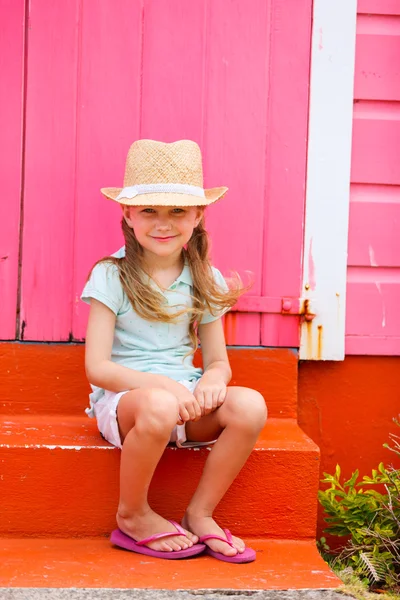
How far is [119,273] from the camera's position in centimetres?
300

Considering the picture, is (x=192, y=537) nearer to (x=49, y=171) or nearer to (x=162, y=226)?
(x=162, y=226)

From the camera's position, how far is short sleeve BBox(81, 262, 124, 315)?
2947 millimetres

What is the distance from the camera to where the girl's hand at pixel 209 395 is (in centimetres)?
279

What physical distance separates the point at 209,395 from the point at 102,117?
1.23m

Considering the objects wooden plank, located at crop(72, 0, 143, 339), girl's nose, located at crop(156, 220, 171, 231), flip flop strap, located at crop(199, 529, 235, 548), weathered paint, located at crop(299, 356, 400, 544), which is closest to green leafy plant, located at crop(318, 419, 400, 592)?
weathered paint, located at crop(299, 356, 400, 544)

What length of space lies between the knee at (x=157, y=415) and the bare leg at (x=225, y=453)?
208mm

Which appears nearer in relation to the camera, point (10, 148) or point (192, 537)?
point (192, 537)

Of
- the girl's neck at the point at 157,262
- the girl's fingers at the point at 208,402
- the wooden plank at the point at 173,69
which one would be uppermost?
the wooden plank at the point at 173,69

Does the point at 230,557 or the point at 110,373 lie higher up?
the point at 110,373

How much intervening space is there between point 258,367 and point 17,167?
122 centimetres

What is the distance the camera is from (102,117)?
338 cm

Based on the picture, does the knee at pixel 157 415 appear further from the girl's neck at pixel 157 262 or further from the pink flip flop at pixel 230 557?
the girl's neck at pixel 157 262

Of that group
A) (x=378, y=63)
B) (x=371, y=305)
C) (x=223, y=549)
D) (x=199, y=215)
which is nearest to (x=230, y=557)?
(x=223, y=549)

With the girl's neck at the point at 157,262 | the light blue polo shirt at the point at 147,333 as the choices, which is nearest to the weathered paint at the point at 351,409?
the light blue polo shirt at the point at 147,333
